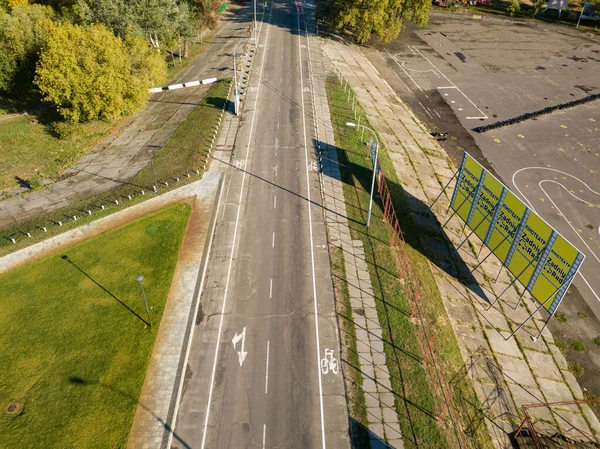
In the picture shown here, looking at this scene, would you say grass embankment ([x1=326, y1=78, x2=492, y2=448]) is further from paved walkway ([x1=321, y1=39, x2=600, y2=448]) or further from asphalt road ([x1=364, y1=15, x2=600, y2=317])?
asphalt road ([x1=364, y1=15, x2=600, y2=317])

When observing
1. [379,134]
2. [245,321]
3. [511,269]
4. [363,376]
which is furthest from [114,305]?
[379,134]

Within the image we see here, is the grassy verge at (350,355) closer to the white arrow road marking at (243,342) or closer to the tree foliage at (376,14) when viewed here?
the white arrow road marking at (243,342)

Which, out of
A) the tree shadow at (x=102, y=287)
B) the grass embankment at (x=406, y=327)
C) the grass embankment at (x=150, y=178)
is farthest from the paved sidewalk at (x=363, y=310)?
the tree shadow at (x=102, y=287)

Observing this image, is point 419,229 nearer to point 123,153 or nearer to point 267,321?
point 267,321

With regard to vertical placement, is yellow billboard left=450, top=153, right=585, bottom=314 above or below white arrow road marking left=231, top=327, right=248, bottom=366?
above

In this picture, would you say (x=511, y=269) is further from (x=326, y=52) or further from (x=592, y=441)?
(x=326, y=52)

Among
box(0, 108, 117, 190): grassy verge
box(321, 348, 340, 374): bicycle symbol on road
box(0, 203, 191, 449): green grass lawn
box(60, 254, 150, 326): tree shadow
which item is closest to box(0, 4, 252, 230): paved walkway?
box(0, 108, 117, 190): grassy verge
